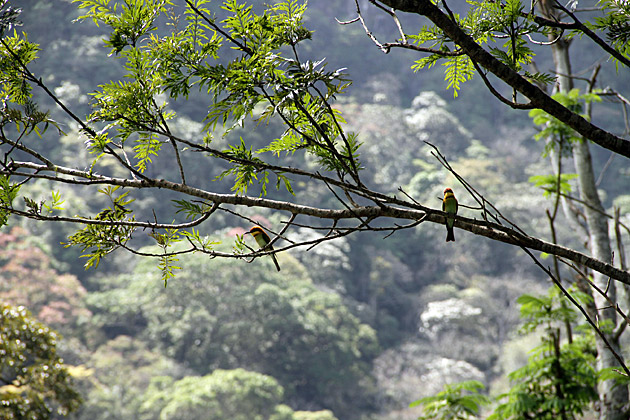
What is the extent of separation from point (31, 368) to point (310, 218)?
9.38 metres

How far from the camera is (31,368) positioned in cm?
360

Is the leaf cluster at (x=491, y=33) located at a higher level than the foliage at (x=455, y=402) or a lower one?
higher

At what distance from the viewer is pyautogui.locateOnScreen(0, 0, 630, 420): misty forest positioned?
3.03 feet

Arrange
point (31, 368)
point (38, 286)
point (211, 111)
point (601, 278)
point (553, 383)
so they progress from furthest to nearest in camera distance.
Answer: point (38, 286) → point (31, 368) → point (601, 278) → point (553, 383) → point (211, 111)

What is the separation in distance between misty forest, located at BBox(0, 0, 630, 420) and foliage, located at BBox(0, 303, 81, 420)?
17mm

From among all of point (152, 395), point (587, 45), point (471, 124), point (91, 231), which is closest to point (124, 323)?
point (152, 395)

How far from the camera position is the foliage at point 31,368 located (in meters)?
3.34

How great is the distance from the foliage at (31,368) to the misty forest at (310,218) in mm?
17

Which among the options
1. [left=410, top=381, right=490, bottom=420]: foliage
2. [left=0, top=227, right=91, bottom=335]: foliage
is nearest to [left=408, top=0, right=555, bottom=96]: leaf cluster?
[left=410, top=381, right=490, bottom=420]: foliage

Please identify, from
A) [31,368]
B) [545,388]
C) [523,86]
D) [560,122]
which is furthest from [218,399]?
[523,86]

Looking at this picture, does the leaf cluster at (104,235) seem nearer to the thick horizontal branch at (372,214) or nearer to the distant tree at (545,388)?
the thick horizontal branch at (372,214)

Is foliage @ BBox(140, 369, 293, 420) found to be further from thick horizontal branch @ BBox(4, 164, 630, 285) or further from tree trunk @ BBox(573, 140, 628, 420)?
thick horizontal branch @ BBox(4, 164, 630, 285)

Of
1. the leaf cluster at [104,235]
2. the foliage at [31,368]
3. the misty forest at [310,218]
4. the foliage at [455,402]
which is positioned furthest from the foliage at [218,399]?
the leaf cluster at [104,235]

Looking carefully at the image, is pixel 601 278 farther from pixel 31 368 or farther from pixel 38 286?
pixel 38 286
